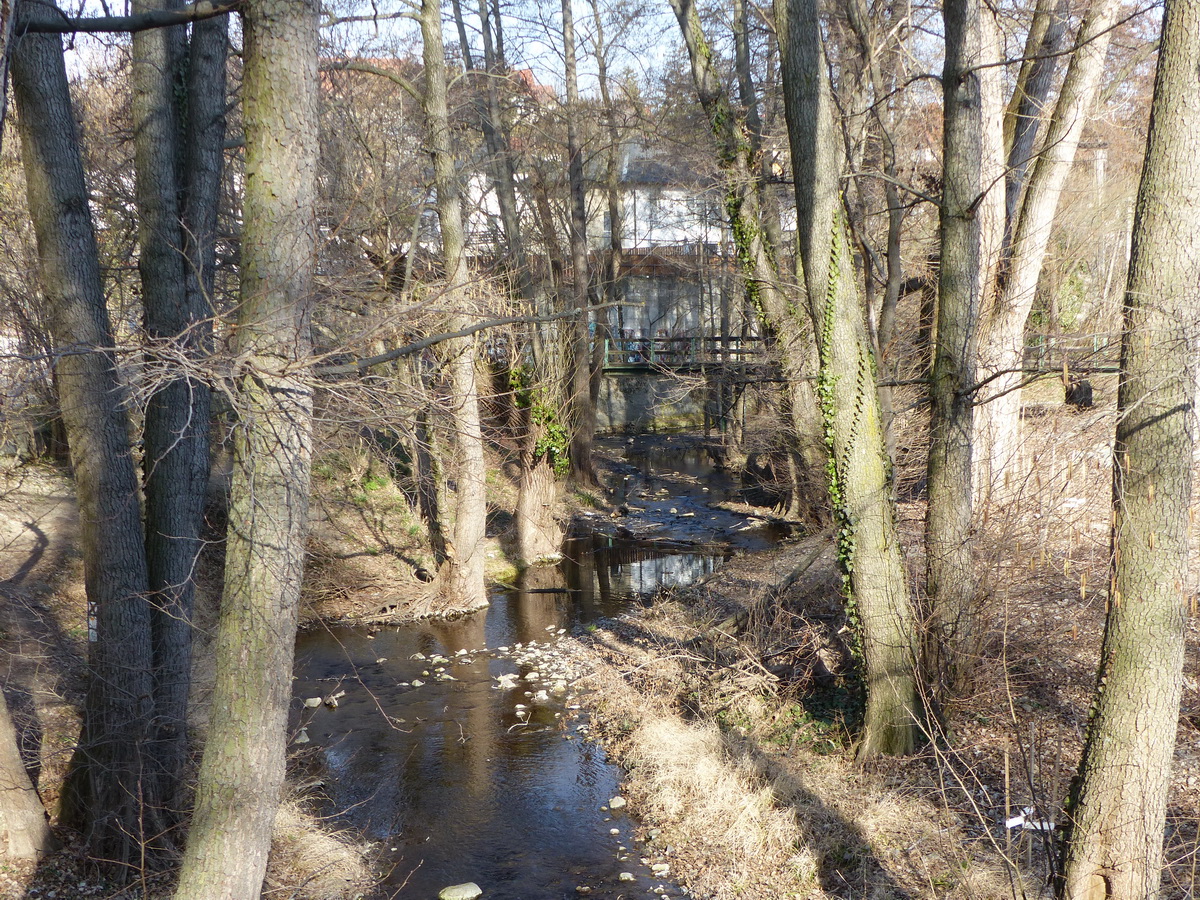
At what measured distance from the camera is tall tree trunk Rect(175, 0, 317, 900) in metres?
4.42

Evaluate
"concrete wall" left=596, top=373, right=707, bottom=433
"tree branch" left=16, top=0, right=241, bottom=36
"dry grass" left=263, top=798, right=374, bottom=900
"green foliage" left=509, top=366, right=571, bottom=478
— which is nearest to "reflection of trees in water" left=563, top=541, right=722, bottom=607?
"green foliage" left=509, top=366, right=571, bottom=478

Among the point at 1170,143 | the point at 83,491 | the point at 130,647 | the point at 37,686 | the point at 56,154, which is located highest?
the point at 56,154

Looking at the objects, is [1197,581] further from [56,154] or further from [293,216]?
[56,154]

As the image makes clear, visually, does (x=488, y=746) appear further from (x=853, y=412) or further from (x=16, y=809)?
(x=853, y=412)

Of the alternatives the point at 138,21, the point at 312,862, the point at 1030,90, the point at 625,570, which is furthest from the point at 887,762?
the point at 625,570

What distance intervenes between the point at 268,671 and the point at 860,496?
178 inches

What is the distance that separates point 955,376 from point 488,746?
5.58 meters

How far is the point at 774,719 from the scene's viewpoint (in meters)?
8.34

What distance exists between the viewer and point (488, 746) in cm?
895

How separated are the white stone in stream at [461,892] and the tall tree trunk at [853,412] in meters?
3.17

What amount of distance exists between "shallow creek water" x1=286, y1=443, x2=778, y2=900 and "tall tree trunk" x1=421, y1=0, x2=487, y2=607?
2.36ft

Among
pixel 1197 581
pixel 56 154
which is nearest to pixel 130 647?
pixel 56 154

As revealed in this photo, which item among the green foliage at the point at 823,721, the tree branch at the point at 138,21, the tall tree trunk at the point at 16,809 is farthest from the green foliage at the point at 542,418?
the tree branch at the point at 138,21

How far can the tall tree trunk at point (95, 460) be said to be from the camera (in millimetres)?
5949
